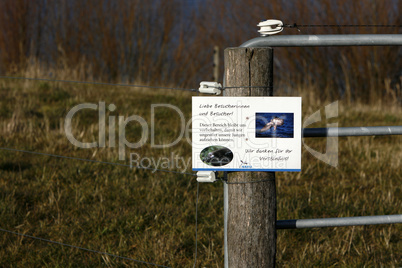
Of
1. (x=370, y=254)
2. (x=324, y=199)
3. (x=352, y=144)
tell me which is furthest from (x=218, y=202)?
(x=352, y=144)

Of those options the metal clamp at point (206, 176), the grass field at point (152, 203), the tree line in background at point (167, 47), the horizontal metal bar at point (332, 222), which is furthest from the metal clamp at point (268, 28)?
the tree line in background at point (167, 47)

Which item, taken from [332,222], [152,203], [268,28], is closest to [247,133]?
[268,28]

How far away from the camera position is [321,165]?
436 centimetres

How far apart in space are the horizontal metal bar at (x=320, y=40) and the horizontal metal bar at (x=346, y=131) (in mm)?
366

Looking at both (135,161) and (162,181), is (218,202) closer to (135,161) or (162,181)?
(162,181)

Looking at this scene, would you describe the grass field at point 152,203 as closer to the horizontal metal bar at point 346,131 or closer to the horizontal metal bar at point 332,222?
the horizontal metal bar at point 332,222

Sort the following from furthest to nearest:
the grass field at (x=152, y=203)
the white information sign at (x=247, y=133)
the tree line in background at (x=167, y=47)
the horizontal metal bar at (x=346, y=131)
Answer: the tree line in background at (x=167, y=47), the grass field at (x=152, y=203), the horizontal metal bar at (x=346, y=131), the white information sign at (x=247, y=133)

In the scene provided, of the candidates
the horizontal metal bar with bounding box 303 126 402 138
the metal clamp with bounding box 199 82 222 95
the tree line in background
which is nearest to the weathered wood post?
the metal clamp with bounding box 199 82 222 95

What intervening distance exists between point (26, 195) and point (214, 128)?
6.82 ft

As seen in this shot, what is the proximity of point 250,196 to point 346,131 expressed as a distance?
0.53 m

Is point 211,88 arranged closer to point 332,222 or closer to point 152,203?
point 332,222

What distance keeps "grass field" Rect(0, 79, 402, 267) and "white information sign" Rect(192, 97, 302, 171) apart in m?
0.94

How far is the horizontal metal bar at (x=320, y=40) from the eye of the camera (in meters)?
1.86

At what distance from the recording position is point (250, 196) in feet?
6.17
